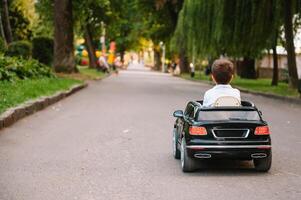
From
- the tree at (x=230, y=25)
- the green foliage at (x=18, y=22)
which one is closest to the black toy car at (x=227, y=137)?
the tree at (x=230, y=25)

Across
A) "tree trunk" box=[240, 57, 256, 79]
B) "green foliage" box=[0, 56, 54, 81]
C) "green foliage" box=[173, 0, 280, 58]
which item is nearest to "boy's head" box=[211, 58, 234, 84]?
"green foliage" box=[0, 56, 54, 81]

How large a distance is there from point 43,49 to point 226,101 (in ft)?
92.0

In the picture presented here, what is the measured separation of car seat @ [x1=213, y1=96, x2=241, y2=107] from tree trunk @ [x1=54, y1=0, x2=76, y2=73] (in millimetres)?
23953

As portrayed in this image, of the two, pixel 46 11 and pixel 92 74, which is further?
pixel 92 74

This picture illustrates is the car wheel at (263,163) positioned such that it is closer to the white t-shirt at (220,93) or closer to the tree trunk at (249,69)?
the white t-shirt at (220,93)

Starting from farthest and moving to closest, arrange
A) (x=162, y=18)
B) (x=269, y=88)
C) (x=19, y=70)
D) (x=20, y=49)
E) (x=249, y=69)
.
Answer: (x=162, y=18)
(x=249, y=69)
(x=20, y=49)
(x=269, y=88)
(x=19, y=70)

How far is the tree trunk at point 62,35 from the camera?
102ft

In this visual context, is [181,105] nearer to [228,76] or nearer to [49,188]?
[228,76]

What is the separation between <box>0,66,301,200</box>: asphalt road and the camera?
21.4 feet

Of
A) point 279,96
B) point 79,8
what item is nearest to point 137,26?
point 79,8

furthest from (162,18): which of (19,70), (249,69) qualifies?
(19,70)

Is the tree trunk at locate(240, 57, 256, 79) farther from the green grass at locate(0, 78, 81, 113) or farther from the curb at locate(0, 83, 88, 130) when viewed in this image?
the curb at locate(0, 83, 88, 130)

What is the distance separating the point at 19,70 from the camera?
2169 cm

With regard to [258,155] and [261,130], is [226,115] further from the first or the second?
[258,155]
